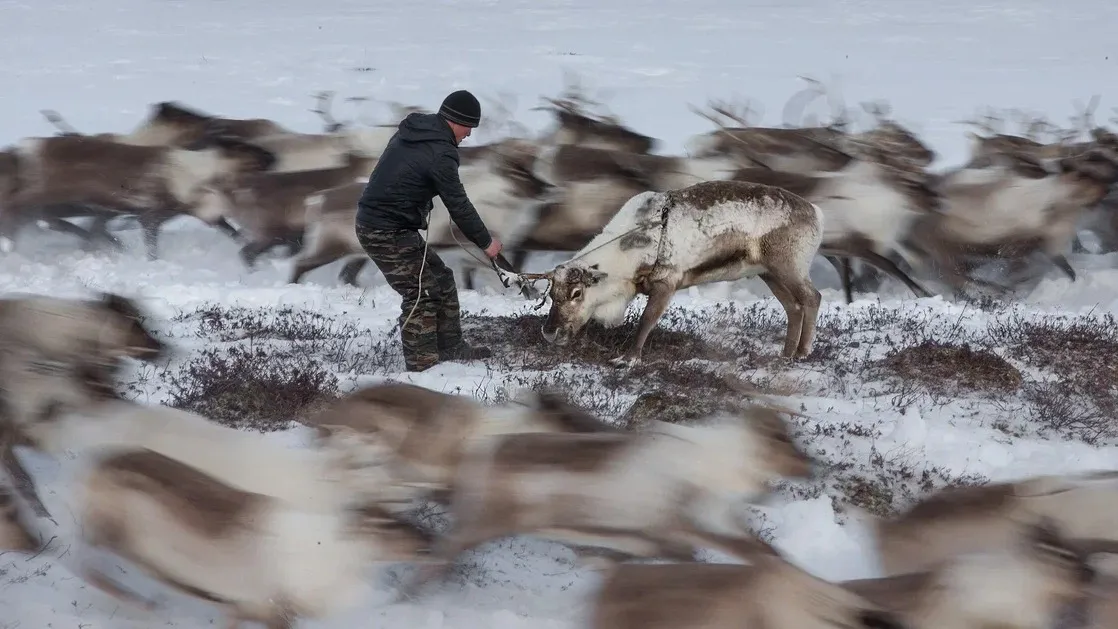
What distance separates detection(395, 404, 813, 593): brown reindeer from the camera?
9.20 feet

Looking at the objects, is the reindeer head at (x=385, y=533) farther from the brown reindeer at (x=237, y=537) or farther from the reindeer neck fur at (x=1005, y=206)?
the reindeer neck fur at (x=1005, y=206)

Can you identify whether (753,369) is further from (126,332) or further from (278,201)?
(278,201)

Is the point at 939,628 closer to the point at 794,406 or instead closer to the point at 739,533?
the point at 739,533

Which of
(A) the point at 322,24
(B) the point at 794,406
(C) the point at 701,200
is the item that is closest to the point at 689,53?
(A) the point at 322,24

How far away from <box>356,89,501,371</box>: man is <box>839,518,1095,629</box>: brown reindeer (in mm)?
3884

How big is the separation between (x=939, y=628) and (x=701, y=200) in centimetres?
424

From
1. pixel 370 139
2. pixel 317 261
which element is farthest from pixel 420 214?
pixel 370 139

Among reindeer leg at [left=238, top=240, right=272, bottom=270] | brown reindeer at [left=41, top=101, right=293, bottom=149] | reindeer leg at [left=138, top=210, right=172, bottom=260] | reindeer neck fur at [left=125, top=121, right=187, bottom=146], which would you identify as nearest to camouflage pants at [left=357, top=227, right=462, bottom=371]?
reindeer leg at [left=238, top=240, right=272, bottom=270]

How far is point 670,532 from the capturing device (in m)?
2.79

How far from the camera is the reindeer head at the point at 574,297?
663 cm

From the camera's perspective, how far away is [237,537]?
9.36 ft

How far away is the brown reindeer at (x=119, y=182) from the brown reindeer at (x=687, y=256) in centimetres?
463

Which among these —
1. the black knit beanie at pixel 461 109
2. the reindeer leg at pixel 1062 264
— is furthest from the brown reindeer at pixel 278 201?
the reindeer leg at pixel 1062 264

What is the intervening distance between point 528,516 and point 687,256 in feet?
12.2
